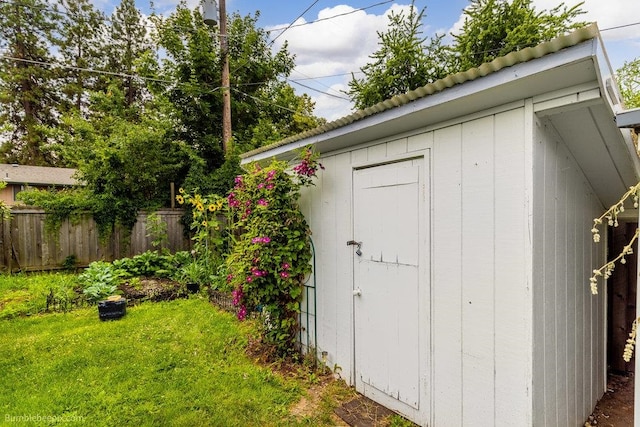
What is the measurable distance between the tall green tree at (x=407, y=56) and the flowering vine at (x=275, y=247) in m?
7.03

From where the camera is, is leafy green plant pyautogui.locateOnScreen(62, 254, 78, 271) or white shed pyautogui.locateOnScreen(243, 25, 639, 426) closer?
white shed pyautogui.locateOnScreen(243, 25, 639, 426)

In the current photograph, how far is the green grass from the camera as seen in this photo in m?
5.02

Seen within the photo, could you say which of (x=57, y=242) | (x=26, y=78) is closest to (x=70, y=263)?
(x=57, y=242)

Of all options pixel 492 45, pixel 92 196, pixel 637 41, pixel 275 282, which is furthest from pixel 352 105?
pixel 275 282

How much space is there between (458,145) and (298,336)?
276 centimetres

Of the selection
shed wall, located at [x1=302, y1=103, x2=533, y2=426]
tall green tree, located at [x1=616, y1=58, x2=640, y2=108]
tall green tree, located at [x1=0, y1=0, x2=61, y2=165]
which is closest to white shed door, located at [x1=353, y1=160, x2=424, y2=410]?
shed wall, located at [x1=302, y1=103, x2=533, y2=426]

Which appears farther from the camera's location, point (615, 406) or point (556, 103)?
point (615, 406)

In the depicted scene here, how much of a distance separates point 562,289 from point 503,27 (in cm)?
867

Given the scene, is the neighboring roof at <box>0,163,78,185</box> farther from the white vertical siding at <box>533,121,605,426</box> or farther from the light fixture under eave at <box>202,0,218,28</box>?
the white vertical siding at <box>533,121,605,426</box>

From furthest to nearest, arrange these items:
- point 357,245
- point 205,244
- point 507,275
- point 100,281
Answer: point 205,244, point 100,281, point 357,245, point 507,275

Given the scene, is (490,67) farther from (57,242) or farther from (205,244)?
(57,242)

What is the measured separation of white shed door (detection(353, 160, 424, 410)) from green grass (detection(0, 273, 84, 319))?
5039 millimetres

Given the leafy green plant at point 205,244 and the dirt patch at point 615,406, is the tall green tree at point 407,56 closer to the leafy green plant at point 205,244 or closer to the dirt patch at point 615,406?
the leafy green plant at point 205,244

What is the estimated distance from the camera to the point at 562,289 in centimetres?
211
